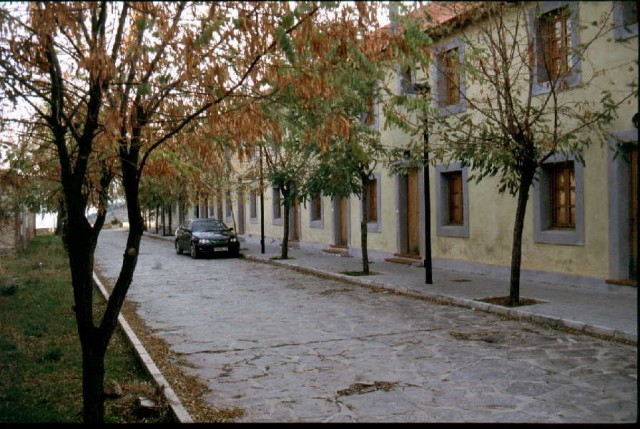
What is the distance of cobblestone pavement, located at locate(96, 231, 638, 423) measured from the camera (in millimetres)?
5473

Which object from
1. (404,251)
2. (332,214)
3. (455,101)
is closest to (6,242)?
(332,214)

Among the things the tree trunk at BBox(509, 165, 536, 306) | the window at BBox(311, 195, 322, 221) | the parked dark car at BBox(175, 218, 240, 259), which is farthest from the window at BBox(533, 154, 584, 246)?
the parked dark car at BBox(175, 218, 240, 259)

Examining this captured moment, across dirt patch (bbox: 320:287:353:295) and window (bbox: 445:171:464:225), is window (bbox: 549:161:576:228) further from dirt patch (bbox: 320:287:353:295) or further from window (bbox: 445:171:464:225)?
dirt patch (bbox: 320:287:353:295)

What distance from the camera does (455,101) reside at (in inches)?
622

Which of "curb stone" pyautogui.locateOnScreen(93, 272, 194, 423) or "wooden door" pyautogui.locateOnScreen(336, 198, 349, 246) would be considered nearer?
"curb stone" pyautogui.locateOnScreen(93, 272, 194, 423)

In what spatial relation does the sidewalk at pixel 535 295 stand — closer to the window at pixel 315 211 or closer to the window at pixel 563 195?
the window at pixel 563 195

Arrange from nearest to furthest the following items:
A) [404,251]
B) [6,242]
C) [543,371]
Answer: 1. [543,371]
2. [404,251]
3. [6,242]

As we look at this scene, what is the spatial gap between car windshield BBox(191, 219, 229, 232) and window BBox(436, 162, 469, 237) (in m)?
11.3

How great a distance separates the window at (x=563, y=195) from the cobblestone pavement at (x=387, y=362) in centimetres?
377

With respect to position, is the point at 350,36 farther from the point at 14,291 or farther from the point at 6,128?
the point at 14,291

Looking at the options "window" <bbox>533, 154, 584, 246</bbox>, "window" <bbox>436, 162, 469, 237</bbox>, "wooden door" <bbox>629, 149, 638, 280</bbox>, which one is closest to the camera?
"wooden door" <bbox>629, 149, 638, 280</bbox>

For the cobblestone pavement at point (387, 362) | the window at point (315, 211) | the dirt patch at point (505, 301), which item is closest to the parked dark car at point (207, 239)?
the window at point (315, 211)

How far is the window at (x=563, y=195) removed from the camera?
12.8 metres

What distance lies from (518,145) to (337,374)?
5.21 metres
